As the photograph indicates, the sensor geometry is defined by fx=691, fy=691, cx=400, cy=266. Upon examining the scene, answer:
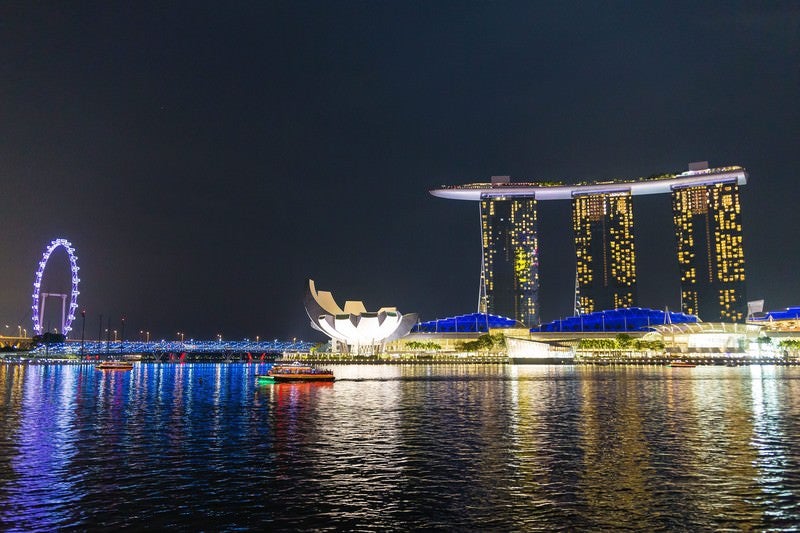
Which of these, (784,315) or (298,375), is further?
(784,315)

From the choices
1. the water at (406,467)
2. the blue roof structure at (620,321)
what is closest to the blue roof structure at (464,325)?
the blue roof structure at (620,321)

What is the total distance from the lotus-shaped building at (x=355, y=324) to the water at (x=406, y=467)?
383 feet

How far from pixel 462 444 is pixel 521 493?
9.06 metres

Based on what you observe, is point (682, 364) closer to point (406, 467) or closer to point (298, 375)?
point (298, 375)

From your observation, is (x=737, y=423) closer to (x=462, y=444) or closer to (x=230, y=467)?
(x=462, y=444)

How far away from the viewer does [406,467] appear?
23125 millimetres

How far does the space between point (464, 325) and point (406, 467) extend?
166m

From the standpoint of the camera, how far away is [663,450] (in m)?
26.2

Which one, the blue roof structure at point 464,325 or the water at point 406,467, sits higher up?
the blue roof structure at point 464,325

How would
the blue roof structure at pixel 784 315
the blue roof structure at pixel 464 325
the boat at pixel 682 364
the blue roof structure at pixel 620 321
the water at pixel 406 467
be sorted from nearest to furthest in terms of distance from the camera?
the water at pixel 406 467, the boat at pixel 682 364, the blue roof structure at pixel 784 315, the blue roof structure at pixel 620 321, the blue roof structure at pixel 464 325

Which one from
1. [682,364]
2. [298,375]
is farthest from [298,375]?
[682,364]

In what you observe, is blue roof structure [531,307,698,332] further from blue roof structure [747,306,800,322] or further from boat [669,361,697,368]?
boat [669,361,697,368]

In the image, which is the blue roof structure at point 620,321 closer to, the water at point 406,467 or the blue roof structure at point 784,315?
the blue roof structure at point 784,315

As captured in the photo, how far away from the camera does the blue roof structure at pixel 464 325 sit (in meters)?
186
